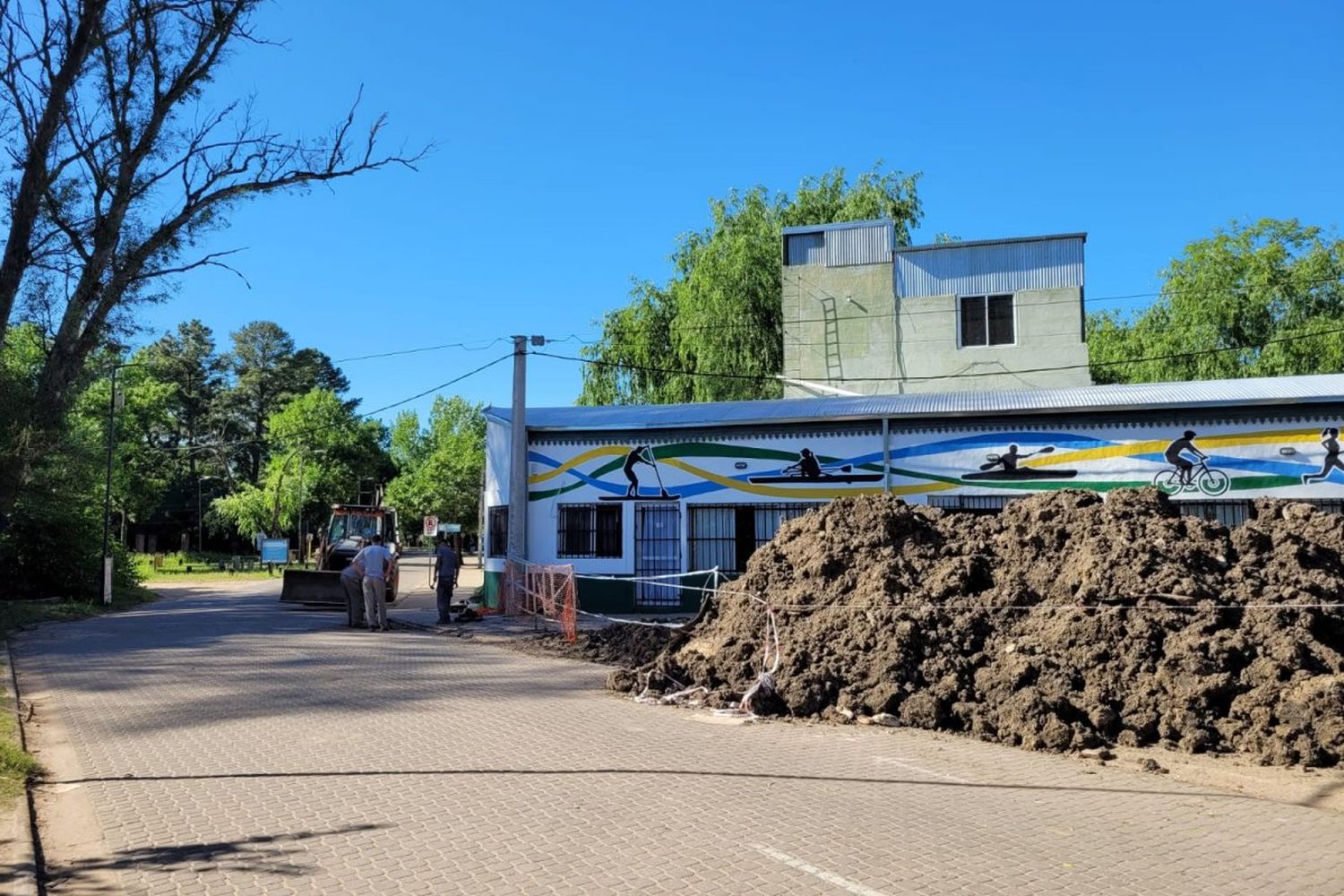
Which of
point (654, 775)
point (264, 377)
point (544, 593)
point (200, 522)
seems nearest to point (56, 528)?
point (544, 593)

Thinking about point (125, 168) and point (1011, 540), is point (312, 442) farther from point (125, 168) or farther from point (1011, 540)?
point (1011, 540)

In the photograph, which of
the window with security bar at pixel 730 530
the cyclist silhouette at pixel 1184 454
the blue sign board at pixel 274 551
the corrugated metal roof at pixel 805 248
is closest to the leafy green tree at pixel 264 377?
the blue sign board at pixel 274 551

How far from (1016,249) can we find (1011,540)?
18618 mm

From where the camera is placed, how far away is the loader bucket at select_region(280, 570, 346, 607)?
23.1 meters

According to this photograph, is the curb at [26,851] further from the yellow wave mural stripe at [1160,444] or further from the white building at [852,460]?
the yellow wave mural stripe at [1160,444]

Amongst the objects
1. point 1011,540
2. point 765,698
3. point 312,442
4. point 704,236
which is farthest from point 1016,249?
point 312,442

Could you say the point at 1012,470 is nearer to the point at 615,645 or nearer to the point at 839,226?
the point at 615,645

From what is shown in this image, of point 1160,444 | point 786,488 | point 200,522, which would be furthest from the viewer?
point 200,522

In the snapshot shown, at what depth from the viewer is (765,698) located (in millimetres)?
10055

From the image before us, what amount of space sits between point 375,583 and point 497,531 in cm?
549

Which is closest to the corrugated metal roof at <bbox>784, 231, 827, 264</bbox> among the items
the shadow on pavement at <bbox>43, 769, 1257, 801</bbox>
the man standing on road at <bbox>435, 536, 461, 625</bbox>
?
the man standing on road at <bbox>435, 536, 461, 625</bbox>

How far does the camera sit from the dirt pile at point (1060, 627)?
332 inches

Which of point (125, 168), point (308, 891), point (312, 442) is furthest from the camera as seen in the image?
point (312, 442)

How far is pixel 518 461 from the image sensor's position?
21.7m
